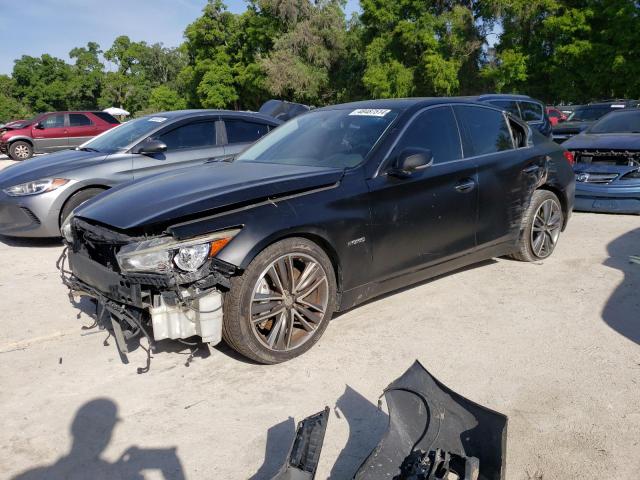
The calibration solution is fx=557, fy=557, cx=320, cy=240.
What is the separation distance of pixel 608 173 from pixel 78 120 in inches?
688

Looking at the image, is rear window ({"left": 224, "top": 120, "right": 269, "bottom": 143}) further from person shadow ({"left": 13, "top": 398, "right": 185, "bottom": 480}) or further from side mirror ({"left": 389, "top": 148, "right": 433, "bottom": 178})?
person shadow ({"left": 13, "top": 398, "right": 185, "bottom": 480})

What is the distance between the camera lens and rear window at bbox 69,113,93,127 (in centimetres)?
1939

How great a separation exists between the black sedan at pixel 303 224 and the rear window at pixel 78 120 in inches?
649

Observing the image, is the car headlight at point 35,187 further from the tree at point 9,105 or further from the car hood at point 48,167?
the tree at point 9,105

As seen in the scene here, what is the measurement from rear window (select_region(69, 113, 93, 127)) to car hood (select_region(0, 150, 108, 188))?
44.1ft

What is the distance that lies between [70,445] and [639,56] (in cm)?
3453

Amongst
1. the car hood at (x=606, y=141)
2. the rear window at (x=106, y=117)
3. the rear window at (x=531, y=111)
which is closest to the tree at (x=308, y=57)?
A: the rear window at (x=106, y=117)

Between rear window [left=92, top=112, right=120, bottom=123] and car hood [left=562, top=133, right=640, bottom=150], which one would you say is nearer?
car hood [left=562, top=133, right=640, bottom=150]

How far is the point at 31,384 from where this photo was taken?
11.2ft

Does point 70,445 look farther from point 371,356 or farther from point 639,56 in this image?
point 639,56

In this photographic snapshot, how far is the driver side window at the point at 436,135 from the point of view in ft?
14.1

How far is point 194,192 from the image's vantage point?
3.54m

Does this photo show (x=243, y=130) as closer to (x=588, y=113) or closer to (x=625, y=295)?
(x=625, y=295)

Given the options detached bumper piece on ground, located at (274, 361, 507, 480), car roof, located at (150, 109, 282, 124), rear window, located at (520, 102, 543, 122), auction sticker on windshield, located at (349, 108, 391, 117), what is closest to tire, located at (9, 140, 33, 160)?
car roof, located at (150, 109, 282, 124)
